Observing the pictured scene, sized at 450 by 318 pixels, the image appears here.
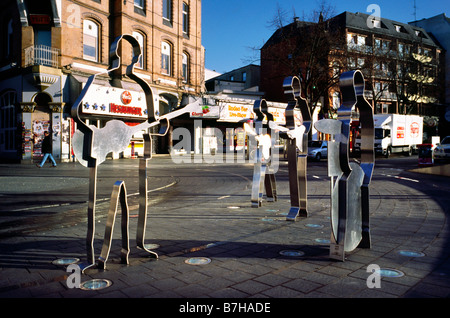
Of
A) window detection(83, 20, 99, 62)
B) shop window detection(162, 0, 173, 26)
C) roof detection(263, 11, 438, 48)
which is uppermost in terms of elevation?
roof detection(263, 11, 438, 48)

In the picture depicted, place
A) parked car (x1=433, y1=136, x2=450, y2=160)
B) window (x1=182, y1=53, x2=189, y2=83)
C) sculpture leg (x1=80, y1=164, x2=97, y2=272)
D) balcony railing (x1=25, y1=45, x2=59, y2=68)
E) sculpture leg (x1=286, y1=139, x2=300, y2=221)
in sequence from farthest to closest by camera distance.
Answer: window (x1=182, y1=53, x2=189, y2=83)
parked car (x1=433, y1=136, x2=450, y2=160)
balcony railing (x1=25, y1=45, x2=59, y2=68)
sculpture leg (x1=286, y1=139, x2=300, y2=221)
sculpture leg (x1=80, y1=164, x2=97, y2=272)

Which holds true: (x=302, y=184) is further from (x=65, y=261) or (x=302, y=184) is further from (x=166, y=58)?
(x=166, y=58)

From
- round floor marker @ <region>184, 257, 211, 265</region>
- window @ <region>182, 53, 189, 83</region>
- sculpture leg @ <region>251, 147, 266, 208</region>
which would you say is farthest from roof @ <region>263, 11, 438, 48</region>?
round floor marker @ <region>184, 257, 211, 265</region>

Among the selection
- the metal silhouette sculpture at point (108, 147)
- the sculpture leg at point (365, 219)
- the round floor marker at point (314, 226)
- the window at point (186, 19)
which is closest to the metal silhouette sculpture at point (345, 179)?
the sculpture leg at point (365, 219)

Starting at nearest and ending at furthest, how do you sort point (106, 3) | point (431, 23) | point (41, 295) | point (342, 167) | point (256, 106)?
point (41, 295) → point (342, 167) → point (256, 106) → point (106, 3) → point (431, 23)

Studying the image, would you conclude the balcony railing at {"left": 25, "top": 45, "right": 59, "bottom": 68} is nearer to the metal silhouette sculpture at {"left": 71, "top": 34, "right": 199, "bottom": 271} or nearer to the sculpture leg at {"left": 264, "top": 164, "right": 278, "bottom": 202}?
the sculpture leg at {"left": 264, "top": 164, "right": 278, "bottom": 202}

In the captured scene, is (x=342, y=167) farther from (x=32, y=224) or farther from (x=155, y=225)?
(x=32, y=224)

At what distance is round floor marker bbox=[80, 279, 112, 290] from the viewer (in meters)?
3.02

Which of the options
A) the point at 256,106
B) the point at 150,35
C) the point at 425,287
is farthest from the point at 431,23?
the point at 425,287

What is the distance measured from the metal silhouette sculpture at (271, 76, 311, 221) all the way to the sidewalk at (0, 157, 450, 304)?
41 centimetres

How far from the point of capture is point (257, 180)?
7.25 meters

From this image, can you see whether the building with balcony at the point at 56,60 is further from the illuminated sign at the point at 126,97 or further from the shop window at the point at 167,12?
the shop window at the point at 167,12

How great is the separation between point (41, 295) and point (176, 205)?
4807 mm

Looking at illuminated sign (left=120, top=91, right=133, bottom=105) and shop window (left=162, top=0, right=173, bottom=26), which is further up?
shop window (left=162, top=0, right=173, bottom=26)
